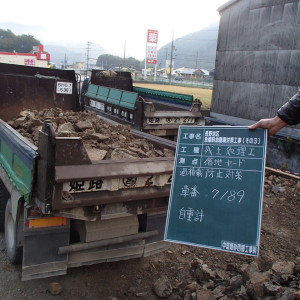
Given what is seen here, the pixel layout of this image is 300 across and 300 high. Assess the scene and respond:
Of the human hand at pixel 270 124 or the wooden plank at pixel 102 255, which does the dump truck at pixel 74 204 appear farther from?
the human hand at pixel 270 124

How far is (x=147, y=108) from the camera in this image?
7848 millimetres

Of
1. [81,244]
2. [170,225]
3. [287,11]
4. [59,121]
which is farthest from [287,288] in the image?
[287,11]

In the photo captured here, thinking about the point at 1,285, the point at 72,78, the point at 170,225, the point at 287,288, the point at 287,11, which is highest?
the point at 287,11

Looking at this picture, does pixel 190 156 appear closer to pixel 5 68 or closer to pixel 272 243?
pixel 272 243

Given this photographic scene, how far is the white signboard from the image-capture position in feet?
23.0

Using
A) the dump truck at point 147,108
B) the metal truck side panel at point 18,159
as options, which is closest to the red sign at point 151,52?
the dump truck at point 147,108

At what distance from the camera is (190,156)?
10.0 ft

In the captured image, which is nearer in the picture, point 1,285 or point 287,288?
point 287,288

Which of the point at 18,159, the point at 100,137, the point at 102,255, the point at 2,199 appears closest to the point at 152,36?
the point at 100,137

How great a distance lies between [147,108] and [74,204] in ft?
16.4

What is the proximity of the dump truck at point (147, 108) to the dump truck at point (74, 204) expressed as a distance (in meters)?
4.13

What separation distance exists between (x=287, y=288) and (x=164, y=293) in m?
1.21

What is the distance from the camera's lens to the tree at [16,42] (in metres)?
96.8

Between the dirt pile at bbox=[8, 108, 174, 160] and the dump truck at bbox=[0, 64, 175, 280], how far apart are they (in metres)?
0.38
